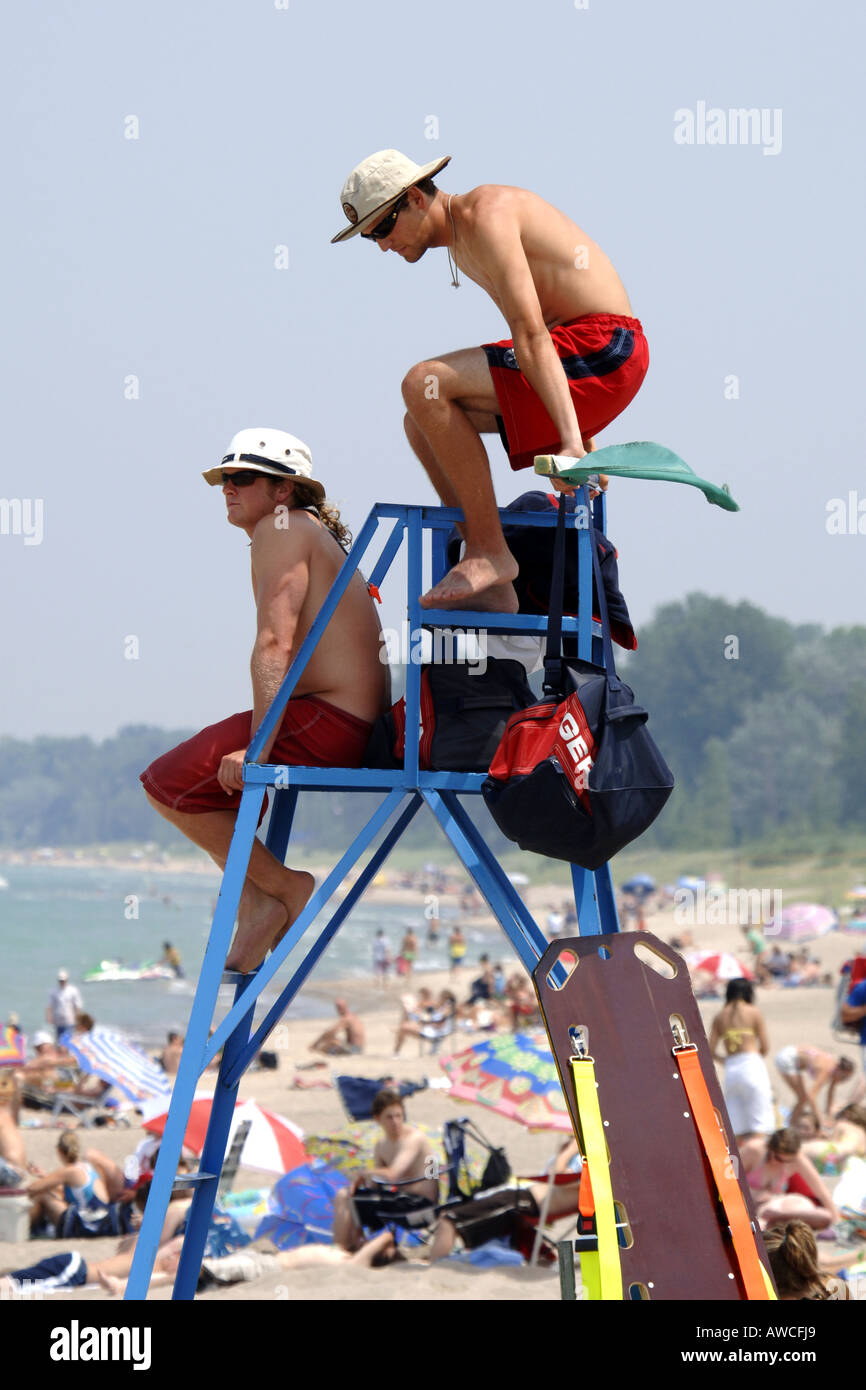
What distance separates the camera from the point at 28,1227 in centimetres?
1150

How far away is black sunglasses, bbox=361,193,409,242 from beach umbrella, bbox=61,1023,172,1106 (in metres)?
13.9

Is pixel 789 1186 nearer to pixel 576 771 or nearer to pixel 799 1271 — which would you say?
pixel 799 1271

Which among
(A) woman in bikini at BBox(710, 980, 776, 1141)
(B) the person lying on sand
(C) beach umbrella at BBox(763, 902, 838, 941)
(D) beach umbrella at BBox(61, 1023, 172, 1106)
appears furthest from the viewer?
(C) beach umbrella at BBox(763, 902, 838, 941)

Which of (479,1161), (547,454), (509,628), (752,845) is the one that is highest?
(752,845)

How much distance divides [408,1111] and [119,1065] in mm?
3361

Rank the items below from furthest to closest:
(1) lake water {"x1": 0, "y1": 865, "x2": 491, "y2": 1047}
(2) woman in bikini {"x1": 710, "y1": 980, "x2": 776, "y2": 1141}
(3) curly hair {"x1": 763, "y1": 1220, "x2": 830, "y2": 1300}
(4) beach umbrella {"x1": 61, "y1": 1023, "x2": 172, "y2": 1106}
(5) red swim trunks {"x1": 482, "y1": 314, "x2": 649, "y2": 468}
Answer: (1) lake water {"x1": 0, "y1": 865, "x2": 491, "y2": 1047}
(4) beach umbrella {"x1": 61, "y1": 1023, "x2": 172, "y2": 1106}
(2) woman in bikini {"x1": 710, "y1": 980, "x2": 776, "y2": 1141}
(3) curly hair {"x1": 763, "y1": 1220, "x2": 830, "y2": 1300}
(5) red swim trunks {"x1": 482, "y1": 314, "x2": 649, "y2": 468}

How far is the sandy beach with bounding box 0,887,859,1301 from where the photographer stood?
374 inches

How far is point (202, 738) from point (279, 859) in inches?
26.0

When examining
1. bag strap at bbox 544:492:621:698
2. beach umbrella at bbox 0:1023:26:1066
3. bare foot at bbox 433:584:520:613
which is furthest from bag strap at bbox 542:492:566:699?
beach umbrella at bbox 0:1023:26:1066

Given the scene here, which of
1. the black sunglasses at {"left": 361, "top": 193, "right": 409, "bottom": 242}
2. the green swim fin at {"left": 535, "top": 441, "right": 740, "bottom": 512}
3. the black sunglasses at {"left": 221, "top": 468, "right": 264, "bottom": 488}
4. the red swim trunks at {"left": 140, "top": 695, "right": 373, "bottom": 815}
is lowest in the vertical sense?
the red swim trunks at {"left": 140, "top": 695, "right": 373, "bottom": 815}

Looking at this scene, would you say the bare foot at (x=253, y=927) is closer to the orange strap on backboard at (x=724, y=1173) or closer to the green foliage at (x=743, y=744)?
the orange strap on backboard at (x=724, y=1173)

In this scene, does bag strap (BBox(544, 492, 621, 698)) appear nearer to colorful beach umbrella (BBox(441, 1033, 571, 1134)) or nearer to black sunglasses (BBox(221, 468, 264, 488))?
black sunglasses (BBox(221, 468, 264, 488))
